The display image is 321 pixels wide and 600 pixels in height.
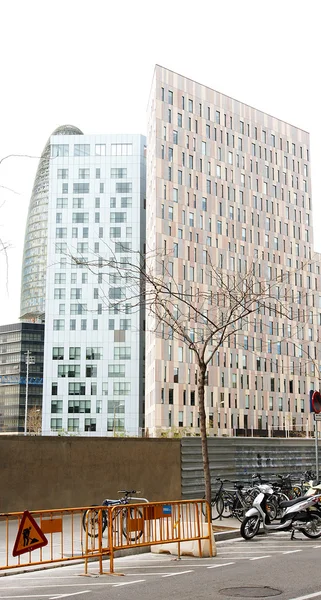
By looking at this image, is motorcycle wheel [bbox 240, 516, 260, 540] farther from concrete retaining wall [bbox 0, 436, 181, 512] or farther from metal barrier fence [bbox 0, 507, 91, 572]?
concrete retaining wall [bbox 0, 436, 181, 512]

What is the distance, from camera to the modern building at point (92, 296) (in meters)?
111

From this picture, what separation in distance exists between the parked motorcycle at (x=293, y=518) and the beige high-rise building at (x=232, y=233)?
6718 cm

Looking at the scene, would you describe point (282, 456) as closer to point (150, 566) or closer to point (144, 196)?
point (150, 566)

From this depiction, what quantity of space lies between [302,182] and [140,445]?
87.9 m

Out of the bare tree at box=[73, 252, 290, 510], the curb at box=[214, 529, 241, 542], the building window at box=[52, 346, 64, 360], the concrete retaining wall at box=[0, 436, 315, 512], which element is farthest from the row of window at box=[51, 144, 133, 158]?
the curb at box=[214, 529, 241, 542]

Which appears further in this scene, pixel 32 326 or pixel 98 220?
pixel 32 326

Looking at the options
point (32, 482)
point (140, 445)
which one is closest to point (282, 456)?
point (140, 445)

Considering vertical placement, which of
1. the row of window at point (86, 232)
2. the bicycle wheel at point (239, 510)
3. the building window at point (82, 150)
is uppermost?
the building window at point (82, 150)

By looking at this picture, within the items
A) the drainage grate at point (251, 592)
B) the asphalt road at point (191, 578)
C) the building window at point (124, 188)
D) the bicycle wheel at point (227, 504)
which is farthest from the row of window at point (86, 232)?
the drainage grate at point (251, 592)

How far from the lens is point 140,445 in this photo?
23000 millimetres

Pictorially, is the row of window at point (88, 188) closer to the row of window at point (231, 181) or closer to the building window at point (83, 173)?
the building window at point (83, 173)

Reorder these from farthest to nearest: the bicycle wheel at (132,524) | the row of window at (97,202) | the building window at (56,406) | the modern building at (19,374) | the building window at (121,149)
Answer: the modern building at (19,374)
the building window at (121,149)
the row of window at (97,202)
the building window at (56,406)
the bicycle wheel at (132,524)

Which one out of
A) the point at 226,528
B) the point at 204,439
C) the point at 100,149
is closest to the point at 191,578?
the point at 204,439

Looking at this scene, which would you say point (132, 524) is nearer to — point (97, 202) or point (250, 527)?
point (250, 527)
